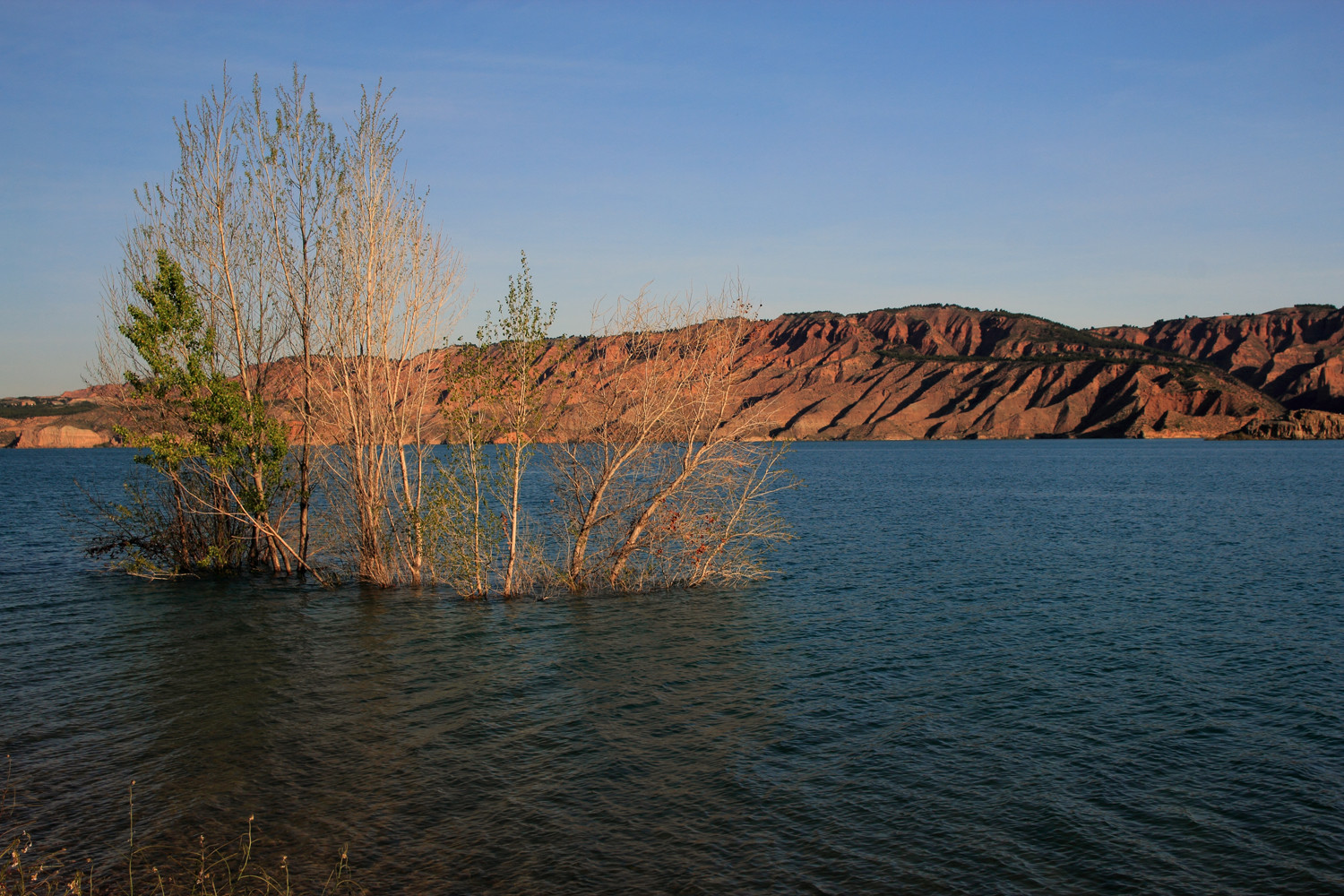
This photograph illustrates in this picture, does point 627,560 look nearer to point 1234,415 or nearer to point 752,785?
point 752,785

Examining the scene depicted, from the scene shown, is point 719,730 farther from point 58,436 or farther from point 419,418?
point 58,436

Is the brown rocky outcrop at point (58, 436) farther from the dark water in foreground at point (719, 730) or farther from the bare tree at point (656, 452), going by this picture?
the bare tree at point (656, 452)

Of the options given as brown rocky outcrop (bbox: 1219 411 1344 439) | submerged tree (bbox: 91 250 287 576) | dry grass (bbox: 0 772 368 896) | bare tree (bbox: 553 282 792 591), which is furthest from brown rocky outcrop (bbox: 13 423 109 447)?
brown rocky outcrop (bbox: 1219 411 1344 439)

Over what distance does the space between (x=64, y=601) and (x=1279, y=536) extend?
43.2 meters

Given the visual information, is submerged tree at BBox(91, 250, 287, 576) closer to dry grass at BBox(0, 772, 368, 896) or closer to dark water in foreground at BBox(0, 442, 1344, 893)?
dark water in foreground at BBox(0, 442, 1344, 893)

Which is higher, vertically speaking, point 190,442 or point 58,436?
point 190,442

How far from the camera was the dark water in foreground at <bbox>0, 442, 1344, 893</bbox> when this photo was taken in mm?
9008

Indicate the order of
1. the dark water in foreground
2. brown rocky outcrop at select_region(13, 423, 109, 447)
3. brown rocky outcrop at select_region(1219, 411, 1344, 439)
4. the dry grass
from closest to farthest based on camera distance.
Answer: the dry grass → the dark water in foreground → brown rocky outcrop at select_region(1219, 411, 1344, 439) → brown rocky outcrop at select_region(13, 423, 109, 447)

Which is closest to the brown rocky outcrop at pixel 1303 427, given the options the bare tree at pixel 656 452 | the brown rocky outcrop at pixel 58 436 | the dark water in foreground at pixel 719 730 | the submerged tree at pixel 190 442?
the dark water in foreground at pixel 719 730

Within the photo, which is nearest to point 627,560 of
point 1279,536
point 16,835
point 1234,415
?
point 16,835

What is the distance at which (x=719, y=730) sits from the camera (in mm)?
12641

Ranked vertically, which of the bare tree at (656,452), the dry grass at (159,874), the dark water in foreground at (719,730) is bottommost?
the dark water in foreground at (719,730)

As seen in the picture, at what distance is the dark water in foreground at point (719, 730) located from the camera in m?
9.01

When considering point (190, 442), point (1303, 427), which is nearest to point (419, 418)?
point (190, 442)
